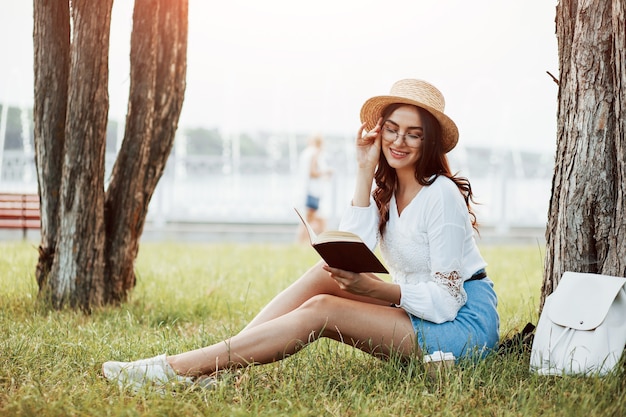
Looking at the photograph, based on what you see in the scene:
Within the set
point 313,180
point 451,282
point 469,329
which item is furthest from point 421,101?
point 313,180

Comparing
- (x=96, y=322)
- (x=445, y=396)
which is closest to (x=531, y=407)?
(x=445, y=396)

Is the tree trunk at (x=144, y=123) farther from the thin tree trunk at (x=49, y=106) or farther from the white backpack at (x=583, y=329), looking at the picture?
the white backpack at (x=583, y=329)

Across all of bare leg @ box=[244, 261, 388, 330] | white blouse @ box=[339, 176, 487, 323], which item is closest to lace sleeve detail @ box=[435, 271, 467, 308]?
white blouse @ box=[339, 176, 487, 323]

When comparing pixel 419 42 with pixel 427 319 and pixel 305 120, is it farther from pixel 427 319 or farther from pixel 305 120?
pixel 427 319

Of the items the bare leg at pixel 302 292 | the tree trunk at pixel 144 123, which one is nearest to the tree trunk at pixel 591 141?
the bare leg at pixel 302 292

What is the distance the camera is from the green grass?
3006 millimetres

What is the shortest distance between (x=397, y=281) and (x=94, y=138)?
2.23m

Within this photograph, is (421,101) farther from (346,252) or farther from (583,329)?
(583,329)

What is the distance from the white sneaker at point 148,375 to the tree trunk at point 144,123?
197 centimetres

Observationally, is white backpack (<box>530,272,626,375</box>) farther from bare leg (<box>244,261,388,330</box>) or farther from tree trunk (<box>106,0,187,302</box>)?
tree trunk (<box>106,0,187,302</box>)

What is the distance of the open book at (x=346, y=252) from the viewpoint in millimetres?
2934

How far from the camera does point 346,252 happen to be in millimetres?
3021

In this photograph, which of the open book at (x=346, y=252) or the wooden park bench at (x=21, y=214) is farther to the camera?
the wooden park bench at (x=21, y=214)

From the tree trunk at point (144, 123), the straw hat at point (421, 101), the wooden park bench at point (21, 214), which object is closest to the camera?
the straw hat at point (421, 101)
